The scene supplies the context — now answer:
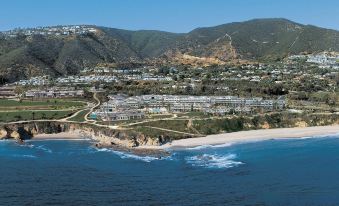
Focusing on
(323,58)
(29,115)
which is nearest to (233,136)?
(29,115)

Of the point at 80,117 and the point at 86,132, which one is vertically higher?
the point at 80,117

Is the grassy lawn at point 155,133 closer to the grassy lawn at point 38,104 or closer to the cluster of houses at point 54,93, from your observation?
the grassy lawn at point 38,104

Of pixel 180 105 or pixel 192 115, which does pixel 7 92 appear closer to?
pixel 180 105

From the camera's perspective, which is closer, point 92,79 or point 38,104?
point 38,104

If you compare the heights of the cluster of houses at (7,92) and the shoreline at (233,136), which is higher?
the cluster of houses at (7,92)

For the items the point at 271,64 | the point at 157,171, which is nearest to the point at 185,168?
the point at 157,171

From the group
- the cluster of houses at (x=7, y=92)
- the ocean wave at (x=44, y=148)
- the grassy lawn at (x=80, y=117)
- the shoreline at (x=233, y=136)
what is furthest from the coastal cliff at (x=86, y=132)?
the cluster of houses at (x=7, y=92)
